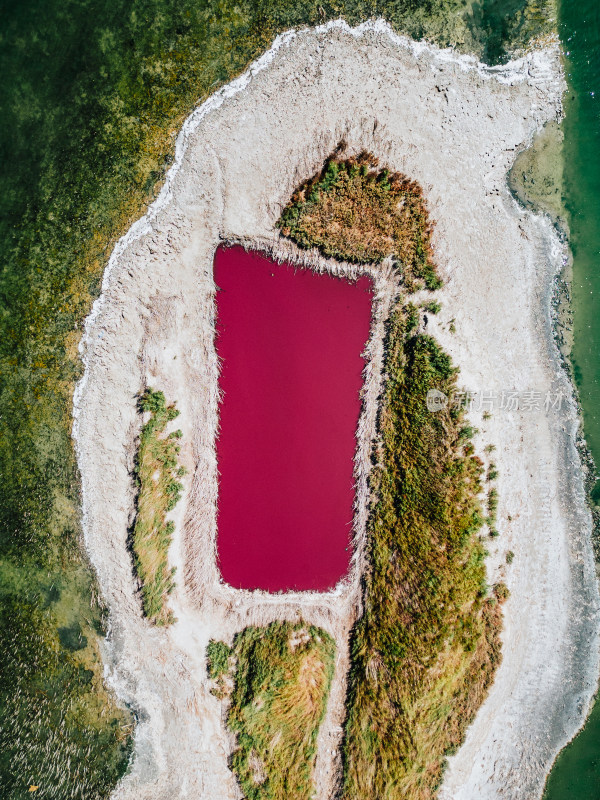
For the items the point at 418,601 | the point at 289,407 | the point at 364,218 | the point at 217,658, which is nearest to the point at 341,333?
the point at 289,407

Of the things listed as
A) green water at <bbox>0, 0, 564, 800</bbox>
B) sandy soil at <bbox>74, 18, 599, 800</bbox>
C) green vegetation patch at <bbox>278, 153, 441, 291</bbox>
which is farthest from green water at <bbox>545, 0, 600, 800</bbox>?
green vegetation patch at <bbox>278, 153, 441, 291</bbox>

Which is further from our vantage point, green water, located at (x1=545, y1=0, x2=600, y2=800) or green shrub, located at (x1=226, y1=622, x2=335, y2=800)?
green water, located at (x1=545, y1=0, x2=600, y2=800)

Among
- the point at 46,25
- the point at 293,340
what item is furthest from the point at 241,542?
the point at 46,25

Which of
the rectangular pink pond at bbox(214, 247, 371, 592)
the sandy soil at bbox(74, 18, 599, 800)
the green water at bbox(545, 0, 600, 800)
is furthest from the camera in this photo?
the green water at bbox(545, 0, 600, 800)

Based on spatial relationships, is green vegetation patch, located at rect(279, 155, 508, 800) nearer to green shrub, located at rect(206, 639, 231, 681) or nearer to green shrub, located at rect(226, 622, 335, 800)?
green shrub, located at rect(226, 622, 335, 800)

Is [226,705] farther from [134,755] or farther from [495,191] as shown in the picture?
[495,191]

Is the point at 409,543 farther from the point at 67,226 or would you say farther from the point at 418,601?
the point at 67,226

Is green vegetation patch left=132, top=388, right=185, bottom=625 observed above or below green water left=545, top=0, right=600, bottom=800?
below

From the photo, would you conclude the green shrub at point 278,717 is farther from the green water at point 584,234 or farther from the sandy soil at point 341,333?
the green water at point 584,234
